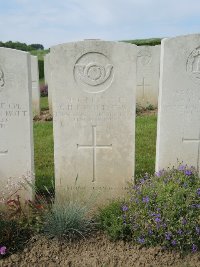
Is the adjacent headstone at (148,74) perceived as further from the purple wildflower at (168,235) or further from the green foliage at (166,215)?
the purple wildflower at (168,235)

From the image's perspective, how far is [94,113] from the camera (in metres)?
4.25

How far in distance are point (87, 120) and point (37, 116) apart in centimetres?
588

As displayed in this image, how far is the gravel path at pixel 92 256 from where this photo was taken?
338 cm

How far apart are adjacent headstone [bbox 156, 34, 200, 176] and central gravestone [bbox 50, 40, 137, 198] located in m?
0.39

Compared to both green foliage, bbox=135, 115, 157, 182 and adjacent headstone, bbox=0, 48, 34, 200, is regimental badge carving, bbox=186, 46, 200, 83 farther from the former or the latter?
adjacent headstone, bbox=0, 48, 34, 200

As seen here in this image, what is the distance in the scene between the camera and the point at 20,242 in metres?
3.65

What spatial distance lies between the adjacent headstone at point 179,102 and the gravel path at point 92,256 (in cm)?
136

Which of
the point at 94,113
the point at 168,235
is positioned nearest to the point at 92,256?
the point at 168,235

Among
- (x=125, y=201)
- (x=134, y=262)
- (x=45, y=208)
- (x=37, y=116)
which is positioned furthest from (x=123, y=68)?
(x=37, y=116)

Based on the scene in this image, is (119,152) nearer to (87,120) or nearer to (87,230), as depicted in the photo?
(87,120)

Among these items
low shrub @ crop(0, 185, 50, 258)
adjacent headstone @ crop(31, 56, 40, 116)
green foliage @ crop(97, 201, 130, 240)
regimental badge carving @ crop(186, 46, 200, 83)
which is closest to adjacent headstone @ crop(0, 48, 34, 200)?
low shrub @ crop(0, 185, 50, 258)

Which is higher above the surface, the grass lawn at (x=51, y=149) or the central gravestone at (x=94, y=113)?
the central gravestone at (x=94, y=113)

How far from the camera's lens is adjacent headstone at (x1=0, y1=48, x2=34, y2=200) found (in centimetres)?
395

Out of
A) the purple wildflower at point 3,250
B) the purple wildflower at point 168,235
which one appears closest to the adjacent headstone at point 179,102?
the purple wildflower at point 168,235
